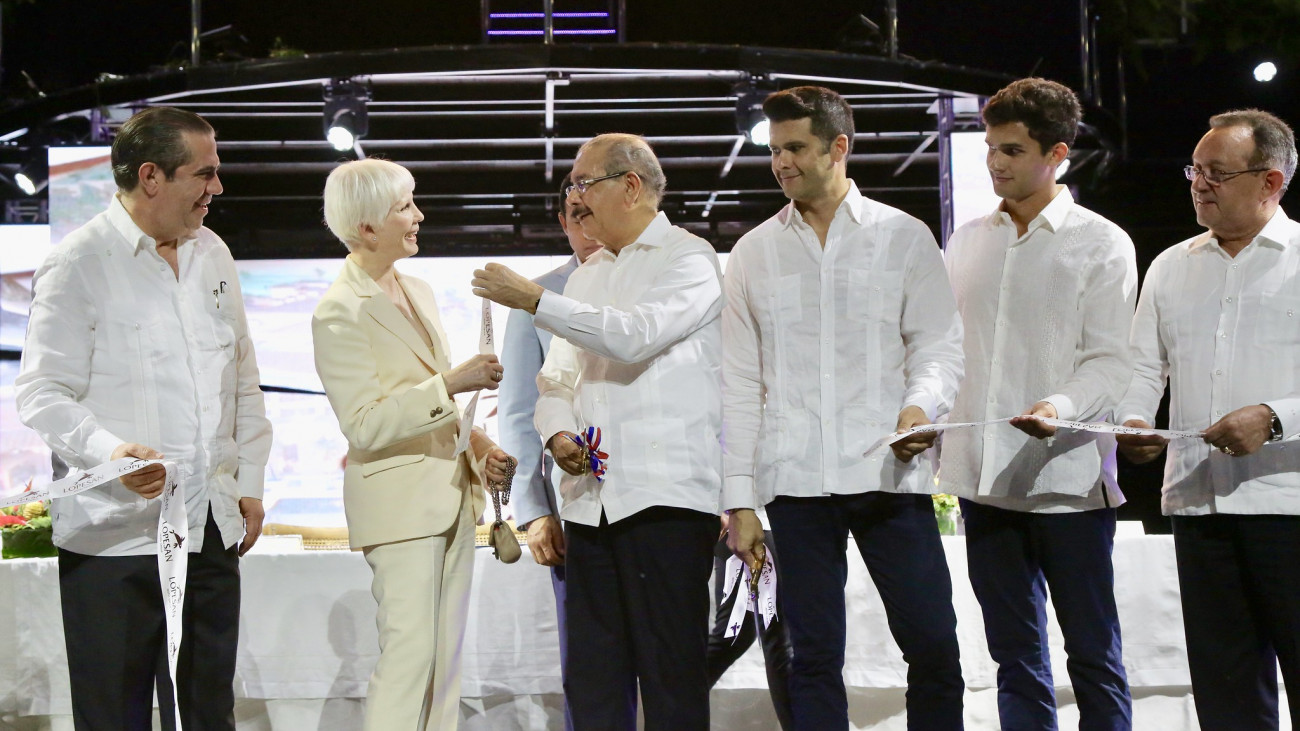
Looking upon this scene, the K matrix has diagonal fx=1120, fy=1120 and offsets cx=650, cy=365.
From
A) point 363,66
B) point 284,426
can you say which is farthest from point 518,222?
point 363,66

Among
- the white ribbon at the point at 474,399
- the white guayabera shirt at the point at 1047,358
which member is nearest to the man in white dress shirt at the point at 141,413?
the white ribbon at the point at 474,399

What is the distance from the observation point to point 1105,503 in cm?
270

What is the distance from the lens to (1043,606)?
2.85 metres

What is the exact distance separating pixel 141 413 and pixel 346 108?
354 cm

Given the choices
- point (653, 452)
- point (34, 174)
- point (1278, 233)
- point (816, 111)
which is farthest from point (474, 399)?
point (34, 174)

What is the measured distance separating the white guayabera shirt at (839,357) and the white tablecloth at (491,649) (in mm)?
1204

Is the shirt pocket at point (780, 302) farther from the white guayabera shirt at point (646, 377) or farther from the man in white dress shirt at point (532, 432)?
the man in white dress shirt at point (532, 432)

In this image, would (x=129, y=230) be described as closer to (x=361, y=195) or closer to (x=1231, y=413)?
(x=361, y=195)

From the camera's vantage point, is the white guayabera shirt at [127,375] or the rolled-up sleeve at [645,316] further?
the white guayabera shirt at [127,375]

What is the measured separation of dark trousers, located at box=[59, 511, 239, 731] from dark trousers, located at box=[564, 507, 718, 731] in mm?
846

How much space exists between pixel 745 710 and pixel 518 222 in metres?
5.30

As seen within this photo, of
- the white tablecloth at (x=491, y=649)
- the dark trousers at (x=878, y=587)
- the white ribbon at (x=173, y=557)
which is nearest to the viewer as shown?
the white ribbon at (x=173, y=557)

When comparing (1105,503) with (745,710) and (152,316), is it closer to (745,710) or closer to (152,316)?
(745,710)

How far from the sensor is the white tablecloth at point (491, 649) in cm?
357
